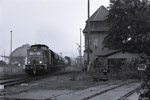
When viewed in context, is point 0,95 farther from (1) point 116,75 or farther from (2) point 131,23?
(2) point 131,23

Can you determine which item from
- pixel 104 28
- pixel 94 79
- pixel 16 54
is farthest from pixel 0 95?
pixel 16 54

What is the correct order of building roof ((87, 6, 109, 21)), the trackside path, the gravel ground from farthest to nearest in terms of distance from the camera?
building roof ((87, 6, 109, 21)) < the gravel ground < the trackside path

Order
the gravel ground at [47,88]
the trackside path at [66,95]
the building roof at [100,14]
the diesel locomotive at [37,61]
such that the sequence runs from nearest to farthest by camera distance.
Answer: the trackside path at [66,95] → the gravel ground at [47,88] → the diesel locomotive at [37,61] → the building roof at [100,14]

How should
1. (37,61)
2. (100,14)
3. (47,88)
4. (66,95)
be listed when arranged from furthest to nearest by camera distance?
(100,14) → (37,61) → (47,88) → (66,95)

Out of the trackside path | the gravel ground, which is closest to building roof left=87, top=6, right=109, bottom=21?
the gravel ground

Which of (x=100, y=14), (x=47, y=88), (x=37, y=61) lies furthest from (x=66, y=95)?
(x=100, y=14)

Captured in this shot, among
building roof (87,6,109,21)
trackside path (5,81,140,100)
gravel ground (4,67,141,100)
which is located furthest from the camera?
building roof (87,6,109,21)

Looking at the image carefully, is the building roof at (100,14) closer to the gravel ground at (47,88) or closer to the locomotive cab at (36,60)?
the locomotive cab at (36,60)

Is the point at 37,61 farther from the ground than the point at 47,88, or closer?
farther from the ground

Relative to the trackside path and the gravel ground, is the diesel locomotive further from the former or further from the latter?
the trackside path

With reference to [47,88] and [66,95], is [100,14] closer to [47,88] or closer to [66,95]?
[47,88]

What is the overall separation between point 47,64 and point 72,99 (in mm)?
25974

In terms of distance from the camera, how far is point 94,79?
89.7ft

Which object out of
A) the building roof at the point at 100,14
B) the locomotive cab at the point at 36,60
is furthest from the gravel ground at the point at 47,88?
the building roof at the point at 100,14
